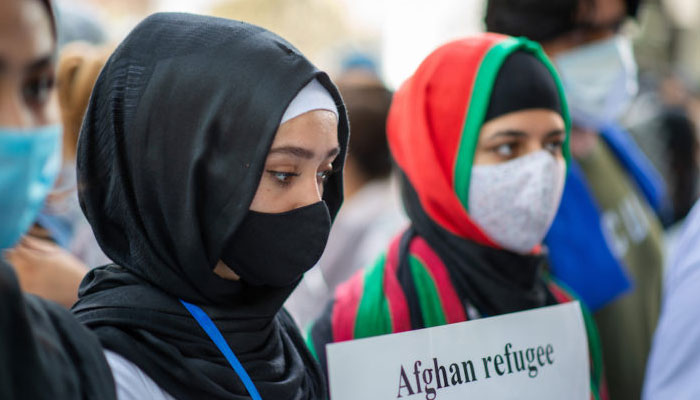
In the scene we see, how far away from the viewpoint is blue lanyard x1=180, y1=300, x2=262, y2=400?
4.38 ft

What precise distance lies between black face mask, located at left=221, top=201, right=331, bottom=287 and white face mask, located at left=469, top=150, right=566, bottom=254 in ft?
2.11

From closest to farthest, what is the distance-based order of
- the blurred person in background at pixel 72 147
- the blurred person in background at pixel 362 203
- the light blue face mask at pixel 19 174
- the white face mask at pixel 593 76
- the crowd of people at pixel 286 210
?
the light blue face mask at pixel 19 174 → the crowd of people at pixel 286 210 → the blurred person in background at pixel 72 147 → the white face mask at pixel 593 76 → the blurred person in background at pixel 362 203

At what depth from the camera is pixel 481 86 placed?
1952 mm

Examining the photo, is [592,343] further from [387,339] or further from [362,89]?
[362,89]

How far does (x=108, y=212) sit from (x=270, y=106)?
35 centimetres

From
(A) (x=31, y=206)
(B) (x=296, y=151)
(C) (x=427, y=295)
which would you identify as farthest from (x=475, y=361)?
(A) (x=31, y=206)

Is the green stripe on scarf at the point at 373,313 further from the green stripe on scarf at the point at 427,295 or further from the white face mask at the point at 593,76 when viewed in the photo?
the white face mask at the point at 593,76

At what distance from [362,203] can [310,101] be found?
231 cm

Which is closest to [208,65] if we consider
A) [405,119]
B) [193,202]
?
[193,202]

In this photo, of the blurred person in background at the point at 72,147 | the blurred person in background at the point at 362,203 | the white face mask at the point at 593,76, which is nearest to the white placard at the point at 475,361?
the blurred person in background at the point at 72,147

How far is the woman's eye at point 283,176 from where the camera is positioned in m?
1.35

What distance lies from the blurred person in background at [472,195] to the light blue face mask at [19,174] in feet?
2.78

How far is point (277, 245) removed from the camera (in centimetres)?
136

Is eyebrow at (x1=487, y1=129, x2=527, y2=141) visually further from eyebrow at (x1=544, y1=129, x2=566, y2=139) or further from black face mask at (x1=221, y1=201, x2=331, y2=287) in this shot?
black face mask at (x1=221, y1=201, x2=331, y2=287)
